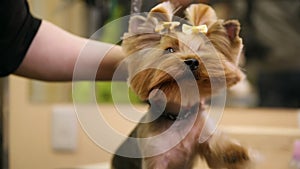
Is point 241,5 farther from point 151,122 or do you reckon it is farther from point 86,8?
point 151,122

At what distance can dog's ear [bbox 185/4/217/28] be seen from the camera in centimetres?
50

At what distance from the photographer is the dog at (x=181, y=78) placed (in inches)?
19.1

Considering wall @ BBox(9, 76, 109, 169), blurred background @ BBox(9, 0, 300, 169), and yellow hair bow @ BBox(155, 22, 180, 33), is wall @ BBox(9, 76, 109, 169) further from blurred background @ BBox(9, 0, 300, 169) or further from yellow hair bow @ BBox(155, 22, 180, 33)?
yellow hair bow @ BBox(155, 22, 180, 33)

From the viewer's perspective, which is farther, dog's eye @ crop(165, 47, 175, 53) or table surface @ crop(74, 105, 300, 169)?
table surface @ crop(74, 105, 300, 169)

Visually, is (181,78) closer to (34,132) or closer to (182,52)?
(182,52)

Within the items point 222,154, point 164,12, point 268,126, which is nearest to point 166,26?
point 164,12

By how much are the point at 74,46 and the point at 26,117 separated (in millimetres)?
672

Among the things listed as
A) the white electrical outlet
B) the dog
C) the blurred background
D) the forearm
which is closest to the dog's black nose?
the dog

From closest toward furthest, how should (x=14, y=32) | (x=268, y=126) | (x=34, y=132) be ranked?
(x=14, y=32)
(x=268, y=126)
(x=34, y=132)

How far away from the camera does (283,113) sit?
49.0 inches

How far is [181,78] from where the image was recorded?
481 millimetres

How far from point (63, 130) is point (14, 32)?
0.67 metres

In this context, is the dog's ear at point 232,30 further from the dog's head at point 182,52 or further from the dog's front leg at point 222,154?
the dog's front leg at point 222,154

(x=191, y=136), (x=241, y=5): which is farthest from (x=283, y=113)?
(x=191, y=136)
